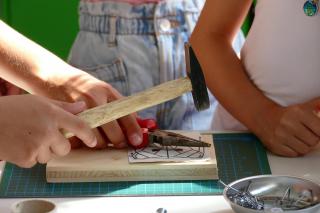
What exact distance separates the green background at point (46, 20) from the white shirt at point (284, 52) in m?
1.04

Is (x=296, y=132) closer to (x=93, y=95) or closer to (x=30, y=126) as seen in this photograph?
(x=93, y=95)

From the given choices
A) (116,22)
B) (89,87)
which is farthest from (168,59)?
(89,87)

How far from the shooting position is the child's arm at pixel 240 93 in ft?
4.18

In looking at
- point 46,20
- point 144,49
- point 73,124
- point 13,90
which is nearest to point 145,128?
point 73,124

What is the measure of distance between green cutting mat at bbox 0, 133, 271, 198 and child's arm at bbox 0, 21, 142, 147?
12 cm

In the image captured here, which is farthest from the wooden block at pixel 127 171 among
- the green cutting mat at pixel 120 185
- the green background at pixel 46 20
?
the green background at pixel 46 20

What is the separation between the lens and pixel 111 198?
1.10 m

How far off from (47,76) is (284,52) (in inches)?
18.5

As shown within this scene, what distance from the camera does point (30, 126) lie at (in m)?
1.00

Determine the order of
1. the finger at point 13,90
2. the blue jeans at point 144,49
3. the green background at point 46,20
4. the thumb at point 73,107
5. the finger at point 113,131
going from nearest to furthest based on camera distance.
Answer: the thumb at point 73,107 < the finger at point 113,131 < the blue jeans at point 144,49 < the finger at point 13,90 < the green background at point 46,20

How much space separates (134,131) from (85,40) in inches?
18.8

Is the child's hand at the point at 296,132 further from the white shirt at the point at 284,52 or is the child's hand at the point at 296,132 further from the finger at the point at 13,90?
the finger at the point at 13,90

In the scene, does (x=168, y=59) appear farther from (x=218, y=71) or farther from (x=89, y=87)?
(x=89, y=87)

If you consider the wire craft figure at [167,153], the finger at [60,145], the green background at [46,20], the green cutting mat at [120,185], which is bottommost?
the green background at [46,20]
